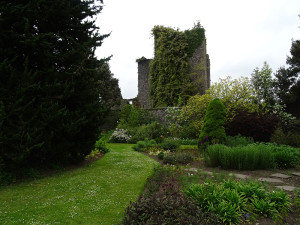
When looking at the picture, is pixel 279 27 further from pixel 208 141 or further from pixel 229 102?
pixel 229 102

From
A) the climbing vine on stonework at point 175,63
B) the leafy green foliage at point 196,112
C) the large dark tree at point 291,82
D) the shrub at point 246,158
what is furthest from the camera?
the climbing vine on stonework at point 175,63

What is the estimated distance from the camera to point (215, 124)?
873 centimetres

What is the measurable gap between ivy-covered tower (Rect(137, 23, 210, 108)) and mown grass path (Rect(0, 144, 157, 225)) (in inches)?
558

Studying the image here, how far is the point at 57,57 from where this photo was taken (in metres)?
5.61

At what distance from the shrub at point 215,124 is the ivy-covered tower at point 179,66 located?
32.5 feet

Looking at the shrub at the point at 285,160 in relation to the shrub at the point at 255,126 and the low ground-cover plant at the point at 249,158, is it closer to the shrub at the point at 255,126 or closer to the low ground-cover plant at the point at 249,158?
the low ground-cover plant at the point at 249,158

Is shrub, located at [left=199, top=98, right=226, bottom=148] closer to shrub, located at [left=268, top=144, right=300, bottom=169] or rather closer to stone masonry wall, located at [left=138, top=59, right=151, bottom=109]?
shrub, located at [left=268, top=144, right=300, bottom=169]

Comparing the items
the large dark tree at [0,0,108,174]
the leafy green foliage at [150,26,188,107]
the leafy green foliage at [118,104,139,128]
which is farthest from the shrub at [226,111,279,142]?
the large dark tree at [0,0,108,174]

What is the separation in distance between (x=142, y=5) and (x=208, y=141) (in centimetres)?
593

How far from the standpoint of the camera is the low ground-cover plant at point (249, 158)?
20.6ft

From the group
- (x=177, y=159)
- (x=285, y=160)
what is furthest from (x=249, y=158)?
(x=177, y=159)

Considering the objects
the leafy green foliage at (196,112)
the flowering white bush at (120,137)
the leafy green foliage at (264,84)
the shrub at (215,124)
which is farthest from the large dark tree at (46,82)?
the leafy green foliage at (264,84)

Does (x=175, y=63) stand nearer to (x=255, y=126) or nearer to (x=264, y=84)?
(x=264, y=84)

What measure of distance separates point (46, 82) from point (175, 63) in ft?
52.1
